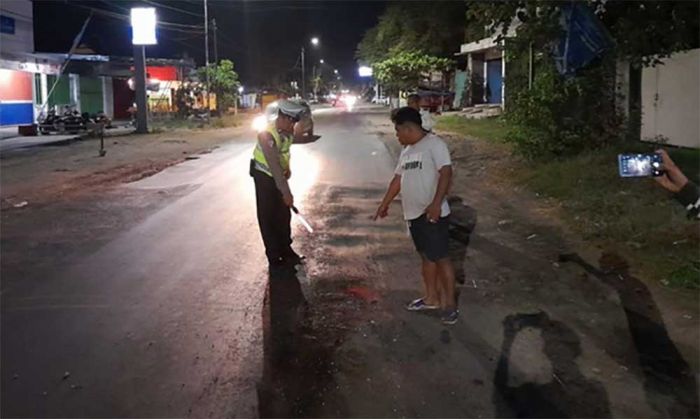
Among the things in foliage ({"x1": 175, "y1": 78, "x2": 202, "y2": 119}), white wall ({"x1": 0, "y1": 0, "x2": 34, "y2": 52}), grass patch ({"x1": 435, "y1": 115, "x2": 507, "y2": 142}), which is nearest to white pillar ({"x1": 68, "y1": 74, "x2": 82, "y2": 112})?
white wall ({"x1": 0, "y1": 0, "x2": 34, "y2": 52})

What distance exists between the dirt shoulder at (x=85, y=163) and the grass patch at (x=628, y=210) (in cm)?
861

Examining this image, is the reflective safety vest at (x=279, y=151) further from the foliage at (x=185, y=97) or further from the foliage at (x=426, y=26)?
the foliage at (x=426, y=26)

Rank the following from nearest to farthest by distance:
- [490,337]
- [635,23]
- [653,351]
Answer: [653,351] → [490,337] → [635,23]

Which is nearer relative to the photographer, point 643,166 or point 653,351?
point 643,166

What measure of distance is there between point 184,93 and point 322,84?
3467 inches

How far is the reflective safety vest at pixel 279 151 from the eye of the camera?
753 centimetres

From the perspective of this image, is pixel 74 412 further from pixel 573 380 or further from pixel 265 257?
pixel 265 257

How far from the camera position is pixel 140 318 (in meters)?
6.02

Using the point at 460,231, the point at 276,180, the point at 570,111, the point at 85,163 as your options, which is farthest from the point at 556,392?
the point at 85,163

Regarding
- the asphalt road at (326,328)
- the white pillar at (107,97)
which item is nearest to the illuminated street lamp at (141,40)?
the white pillar at (107,97)

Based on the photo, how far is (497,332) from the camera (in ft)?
18.6

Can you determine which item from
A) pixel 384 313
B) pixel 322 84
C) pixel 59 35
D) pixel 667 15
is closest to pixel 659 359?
pixel 384 313

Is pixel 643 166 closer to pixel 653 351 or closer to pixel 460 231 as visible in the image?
pixel 653 351

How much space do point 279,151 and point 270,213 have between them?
2.21 ft
